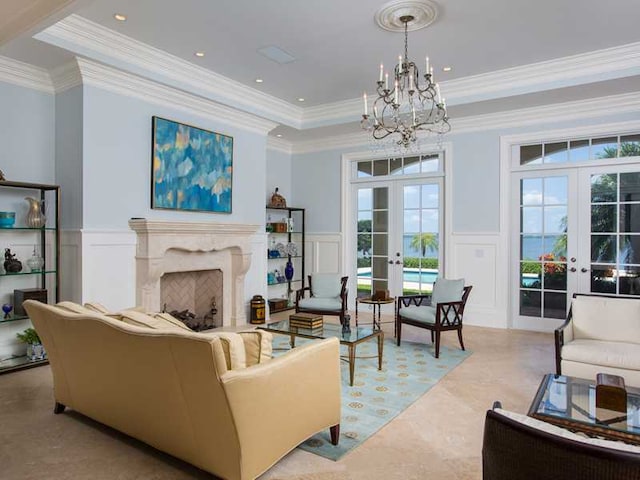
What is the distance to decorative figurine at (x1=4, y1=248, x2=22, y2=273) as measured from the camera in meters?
4.14

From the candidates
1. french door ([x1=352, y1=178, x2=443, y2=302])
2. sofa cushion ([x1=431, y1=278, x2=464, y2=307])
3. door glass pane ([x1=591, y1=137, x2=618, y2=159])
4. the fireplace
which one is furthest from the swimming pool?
door glass pane ([x1=591, y1=137, x2=618, y2=159])

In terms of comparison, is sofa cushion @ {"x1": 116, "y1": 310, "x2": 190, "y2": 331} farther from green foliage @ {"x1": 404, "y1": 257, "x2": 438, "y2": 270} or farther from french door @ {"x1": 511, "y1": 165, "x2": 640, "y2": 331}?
french door @ {"x1": 511, "y1": 165, "x2": 640, "y2": 331}

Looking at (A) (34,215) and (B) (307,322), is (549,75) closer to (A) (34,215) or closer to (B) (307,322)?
(B) (307,322)

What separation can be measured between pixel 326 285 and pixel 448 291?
64.6 inches

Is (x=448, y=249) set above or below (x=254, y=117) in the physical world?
below

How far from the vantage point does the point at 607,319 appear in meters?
3.85

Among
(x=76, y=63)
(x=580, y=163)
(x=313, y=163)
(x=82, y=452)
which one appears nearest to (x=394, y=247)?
(x=313, y=163)

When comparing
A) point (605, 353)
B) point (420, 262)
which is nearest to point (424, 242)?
point (420, 262)

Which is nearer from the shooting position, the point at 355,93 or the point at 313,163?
the point at 355,93

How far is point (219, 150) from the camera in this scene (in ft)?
19.2

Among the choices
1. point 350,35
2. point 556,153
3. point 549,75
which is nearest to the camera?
point 350,35

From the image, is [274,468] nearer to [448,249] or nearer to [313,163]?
[448,249]

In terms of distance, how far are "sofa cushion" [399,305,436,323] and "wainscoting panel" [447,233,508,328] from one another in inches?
62.1

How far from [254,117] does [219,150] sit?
783 millimetres
